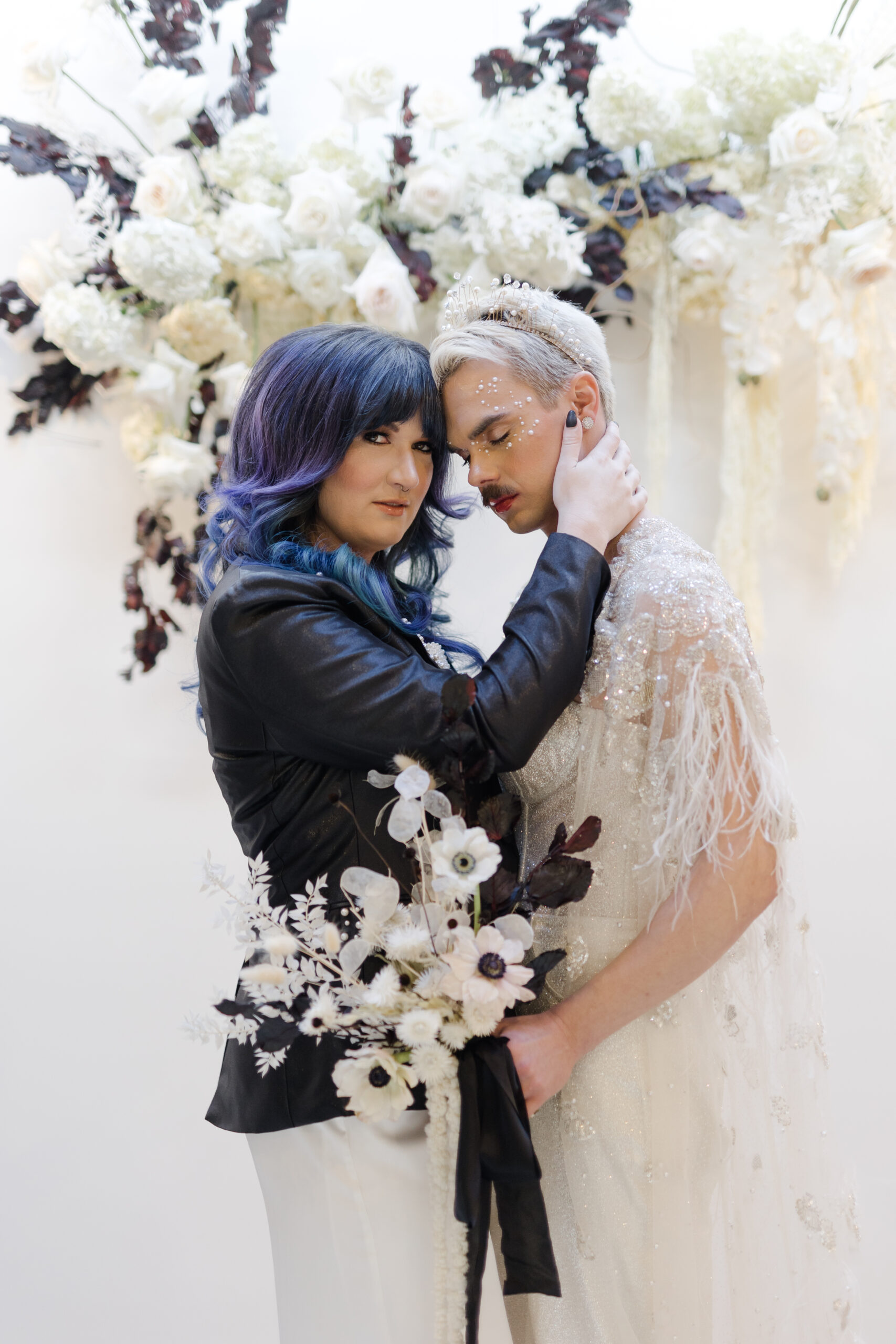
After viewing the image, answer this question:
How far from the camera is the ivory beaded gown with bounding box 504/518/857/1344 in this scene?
1.34 m

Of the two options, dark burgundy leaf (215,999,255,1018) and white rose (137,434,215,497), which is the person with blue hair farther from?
white rose (137,434,215,497)

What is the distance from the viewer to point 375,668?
4.26ft

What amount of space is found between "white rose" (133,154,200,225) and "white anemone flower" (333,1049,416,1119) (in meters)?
1.69

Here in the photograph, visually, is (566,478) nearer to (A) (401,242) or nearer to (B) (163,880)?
(A) (401,242)

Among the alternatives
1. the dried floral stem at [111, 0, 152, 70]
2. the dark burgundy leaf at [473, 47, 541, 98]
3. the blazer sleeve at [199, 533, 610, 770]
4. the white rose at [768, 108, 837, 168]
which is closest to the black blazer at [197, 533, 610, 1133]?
the blazer sleeve at [199, 533, 610, 770]

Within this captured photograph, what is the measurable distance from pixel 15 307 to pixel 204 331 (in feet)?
1.50

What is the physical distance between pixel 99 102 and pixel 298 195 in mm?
571

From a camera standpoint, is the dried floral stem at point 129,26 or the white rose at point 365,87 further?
the dried floral stem at point 129,26

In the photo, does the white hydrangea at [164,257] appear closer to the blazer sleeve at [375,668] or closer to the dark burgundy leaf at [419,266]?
the dark burgundy leaf at [419,266]

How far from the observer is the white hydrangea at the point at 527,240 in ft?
6.73

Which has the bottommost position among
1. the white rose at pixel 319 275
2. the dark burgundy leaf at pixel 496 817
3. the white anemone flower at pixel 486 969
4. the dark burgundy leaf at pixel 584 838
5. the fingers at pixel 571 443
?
the white anemone flower at pixel 486 969

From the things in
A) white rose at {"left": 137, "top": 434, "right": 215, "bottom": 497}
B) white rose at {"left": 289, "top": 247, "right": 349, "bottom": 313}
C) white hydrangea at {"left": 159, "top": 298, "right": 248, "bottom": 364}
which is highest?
white rose at {"left": 289, "top": 247, "right": 349, "bottom": 313}

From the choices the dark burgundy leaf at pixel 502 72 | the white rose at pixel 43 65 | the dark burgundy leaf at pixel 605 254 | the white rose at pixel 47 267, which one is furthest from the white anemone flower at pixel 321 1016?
the white rose at pixel 43 65

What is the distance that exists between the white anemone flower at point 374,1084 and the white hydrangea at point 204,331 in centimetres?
157
